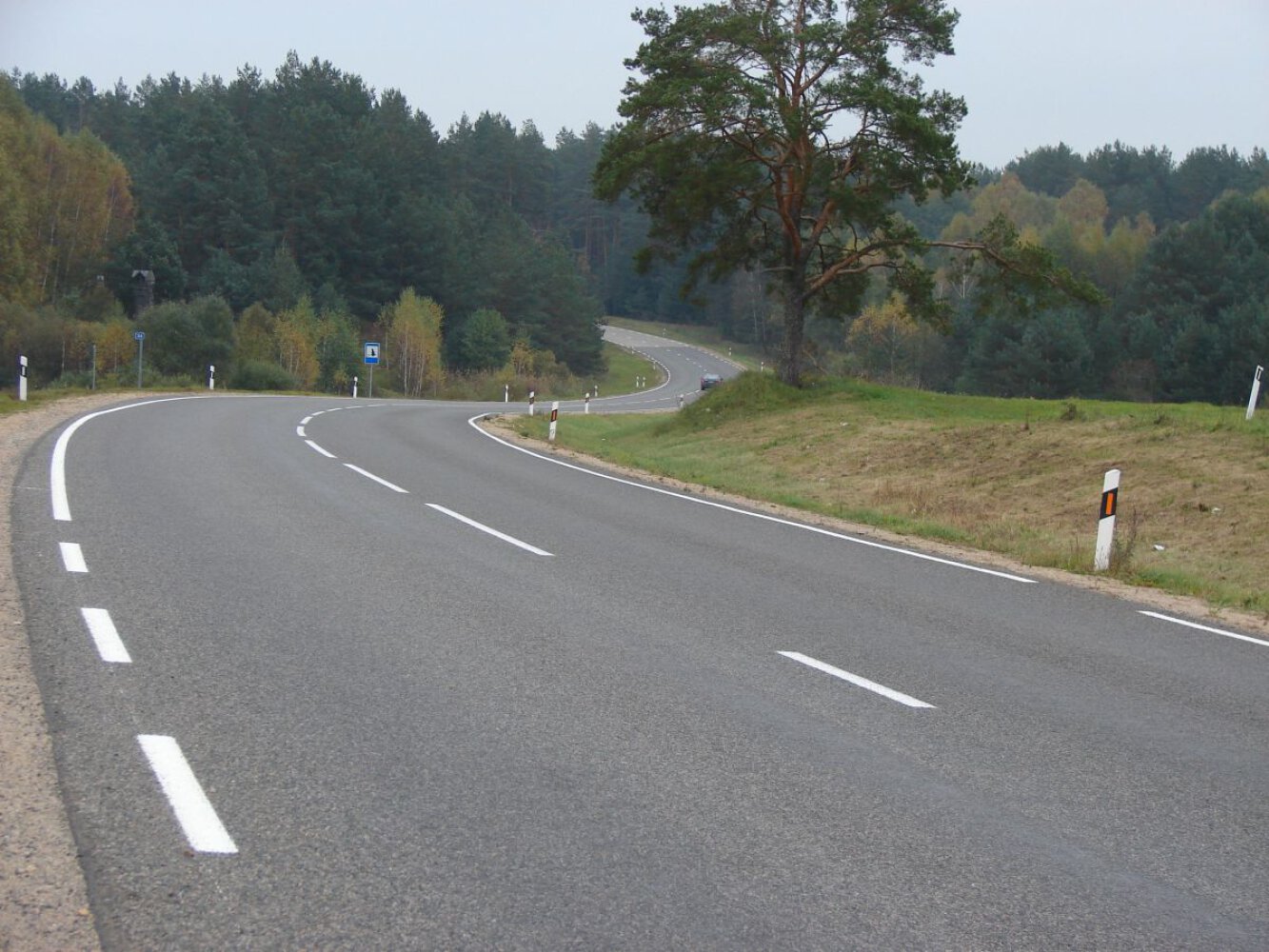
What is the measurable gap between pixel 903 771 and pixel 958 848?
921mm

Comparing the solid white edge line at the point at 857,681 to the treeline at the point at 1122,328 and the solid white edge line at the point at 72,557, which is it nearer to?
the solid white edge line at the point at 72,557

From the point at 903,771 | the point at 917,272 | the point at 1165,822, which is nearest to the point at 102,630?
the point at 903,771

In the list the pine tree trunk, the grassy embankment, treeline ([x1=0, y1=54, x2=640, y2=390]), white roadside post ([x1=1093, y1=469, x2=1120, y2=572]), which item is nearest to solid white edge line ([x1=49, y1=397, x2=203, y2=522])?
the grassy embankment

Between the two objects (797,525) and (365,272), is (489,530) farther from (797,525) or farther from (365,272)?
(365,272)

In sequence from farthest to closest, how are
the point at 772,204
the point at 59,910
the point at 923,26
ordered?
1. the point at 772,204
2. the point at 923,26
3. the point at 59,910

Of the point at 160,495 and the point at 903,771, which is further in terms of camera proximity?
the point at 160,495

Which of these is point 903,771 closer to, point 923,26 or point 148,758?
point 148,758

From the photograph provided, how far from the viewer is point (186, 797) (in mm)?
4793

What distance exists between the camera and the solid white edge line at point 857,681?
6.91 metres

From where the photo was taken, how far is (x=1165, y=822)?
5.10m

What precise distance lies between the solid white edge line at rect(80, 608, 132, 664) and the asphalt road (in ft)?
0.14

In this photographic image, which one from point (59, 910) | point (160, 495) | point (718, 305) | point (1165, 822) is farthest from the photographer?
point (718, 305)

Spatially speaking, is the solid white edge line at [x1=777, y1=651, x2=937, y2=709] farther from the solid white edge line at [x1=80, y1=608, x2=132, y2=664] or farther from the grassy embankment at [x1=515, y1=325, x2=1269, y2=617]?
the grassy embankment at [x1=515, y1=325, x2=1269, y2=617]

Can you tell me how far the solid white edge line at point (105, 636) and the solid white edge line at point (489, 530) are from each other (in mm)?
4532
